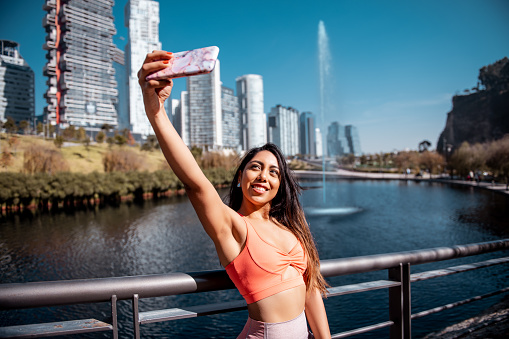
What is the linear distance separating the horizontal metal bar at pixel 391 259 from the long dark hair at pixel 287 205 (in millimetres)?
100

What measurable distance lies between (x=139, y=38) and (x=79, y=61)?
24539 mm

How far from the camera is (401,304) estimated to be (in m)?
1.97

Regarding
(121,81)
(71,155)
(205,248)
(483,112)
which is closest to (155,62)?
(205,248)

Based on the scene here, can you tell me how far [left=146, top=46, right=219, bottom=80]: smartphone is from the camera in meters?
1.02

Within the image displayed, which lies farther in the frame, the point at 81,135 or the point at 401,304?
the point at 81,135

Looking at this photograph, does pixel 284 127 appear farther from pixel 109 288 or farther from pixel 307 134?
pixel 109 288

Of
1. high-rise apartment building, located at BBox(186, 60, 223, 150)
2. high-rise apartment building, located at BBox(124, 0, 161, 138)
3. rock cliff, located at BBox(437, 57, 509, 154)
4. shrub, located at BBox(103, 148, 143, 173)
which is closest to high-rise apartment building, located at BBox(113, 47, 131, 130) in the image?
high-rise apartment building, located at BBox(124, 0, 161, 138)

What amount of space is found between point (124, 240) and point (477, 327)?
42.3 feet

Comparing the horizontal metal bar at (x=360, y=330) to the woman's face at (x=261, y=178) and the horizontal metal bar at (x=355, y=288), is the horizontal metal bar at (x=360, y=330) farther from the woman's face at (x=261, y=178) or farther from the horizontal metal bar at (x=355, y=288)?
the woman's face at (x=261, y=178)

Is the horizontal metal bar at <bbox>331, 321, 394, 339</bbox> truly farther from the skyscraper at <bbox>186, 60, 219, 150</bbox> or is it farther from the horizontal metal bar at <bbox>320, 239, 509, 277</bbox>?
the skyscraper at <bbox>186, 60, 219, 150</bbox>

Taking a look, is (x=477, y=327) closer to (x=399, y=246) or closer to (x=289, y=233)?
(x=289, y=233)

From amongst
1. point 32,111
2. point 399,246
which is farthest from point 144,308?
point 32,111

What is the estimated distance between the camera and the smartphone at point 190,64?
1.02 metres

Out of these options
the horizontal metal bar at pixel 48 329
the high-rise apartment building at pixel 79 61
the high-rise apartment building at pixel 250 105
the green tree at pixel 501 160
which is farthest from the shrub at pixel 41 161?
the high-rise apartment building at pixel 250 105
